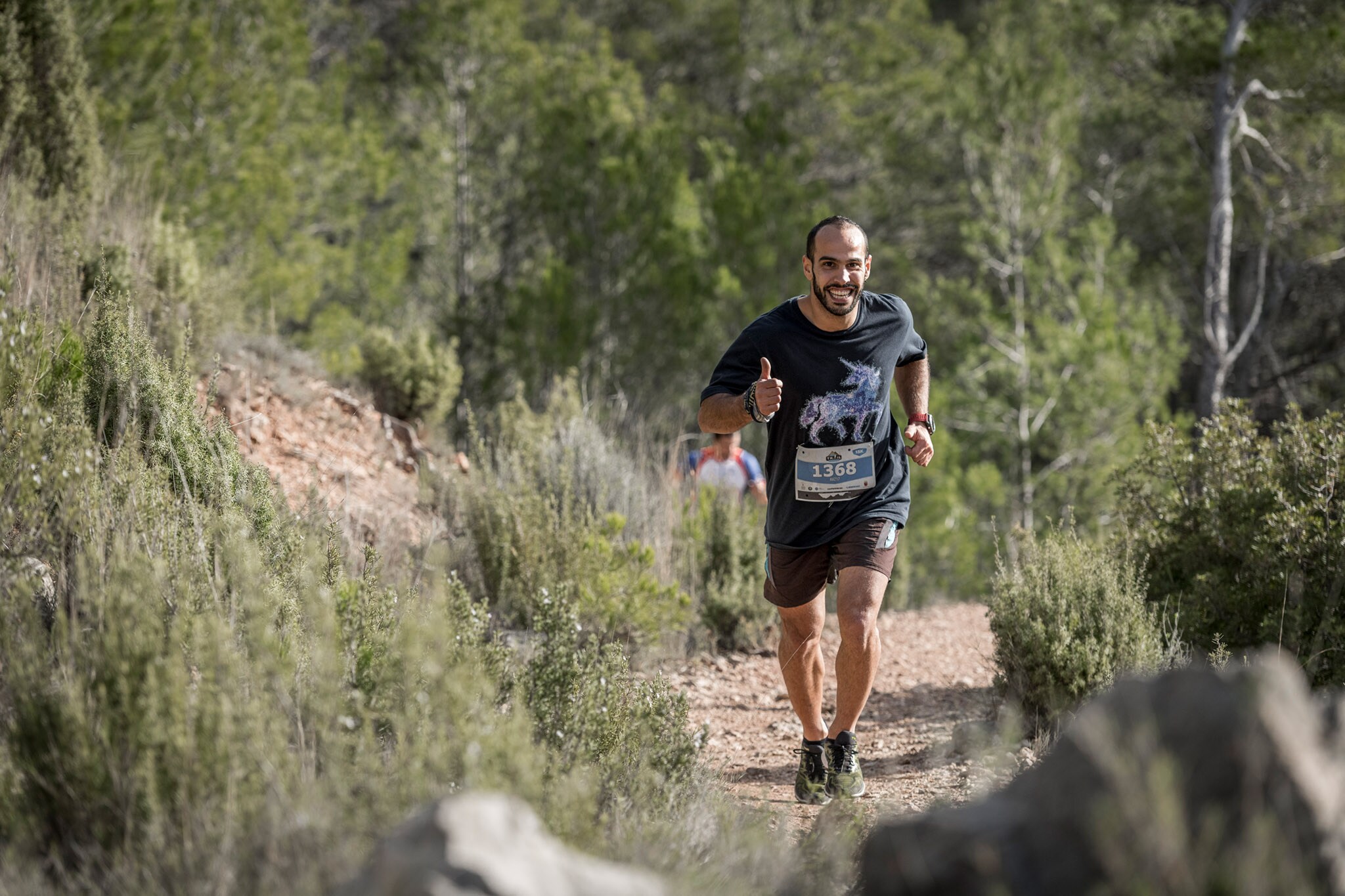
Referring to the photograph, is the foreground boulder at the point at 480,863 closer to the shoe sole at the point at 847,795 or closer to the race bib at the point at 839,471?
the shoe sole at the point at 847,795

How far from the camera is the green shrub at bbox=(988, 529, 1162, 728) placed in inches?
163

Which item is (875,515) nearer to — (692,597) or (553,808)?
(553,808)

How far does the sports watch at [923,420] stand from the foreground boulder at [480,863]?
7.65 feet

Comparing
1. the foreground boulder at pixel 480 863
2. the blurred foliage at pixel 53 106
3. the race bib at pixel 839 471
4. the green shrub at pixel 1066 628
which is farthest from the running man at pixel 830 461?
the blurred foliage at pixel 53 106

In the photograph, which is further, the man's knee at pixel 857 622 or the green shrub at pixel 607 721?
the man's knee at pixel 857 622

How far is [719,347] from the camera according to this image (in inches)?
545

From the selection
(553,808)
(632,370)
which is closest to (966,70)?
(632,370)

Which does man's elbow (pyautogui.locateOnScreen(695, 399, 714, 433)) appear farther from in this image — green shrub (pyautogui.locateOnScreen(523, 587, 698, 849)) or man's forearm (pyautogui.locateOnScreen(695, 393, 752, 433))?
green shrub (pyautogui.locateOnScreen(523, 587, 698, 849))

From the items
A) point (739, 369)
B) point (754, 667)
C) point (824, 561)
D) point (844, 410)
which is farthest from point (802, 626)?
point (754, 667)

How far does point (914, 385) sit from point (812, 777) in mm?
1422

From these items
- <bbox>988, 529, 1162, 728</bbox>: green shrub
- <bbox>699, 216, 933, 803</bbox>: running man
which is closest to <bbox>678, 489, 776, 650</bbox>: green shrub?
<bbox>988, 529, 1162, 728</bbox>: green shrub

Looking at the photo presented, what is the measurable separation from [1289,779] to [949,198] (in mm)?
18410

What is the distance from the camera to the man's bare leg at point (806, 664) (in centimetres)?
374

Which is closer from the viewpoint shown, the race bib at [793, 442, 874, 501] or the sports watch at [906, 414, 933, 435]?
the race bib at [793, 442, 874, 501]
